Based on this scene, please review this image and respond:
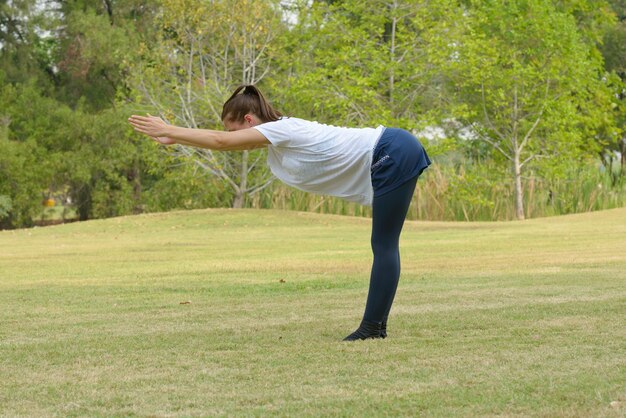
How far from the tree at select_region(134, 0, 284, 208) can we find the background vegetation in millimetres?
72

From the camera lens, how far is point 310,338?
6.54m

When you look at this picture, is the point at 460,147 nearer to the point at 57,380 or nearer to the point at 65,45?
the point at 65,45

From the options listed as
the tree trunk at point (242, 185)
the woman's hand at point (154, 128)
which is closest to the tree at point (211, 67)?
the tree trunk at point (242, 185)

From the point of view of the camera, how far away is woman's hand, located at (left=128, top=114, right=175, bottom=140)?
5.93 metres

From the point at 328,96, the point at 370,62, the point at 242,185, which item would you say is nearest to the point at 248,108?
the point at 328,96

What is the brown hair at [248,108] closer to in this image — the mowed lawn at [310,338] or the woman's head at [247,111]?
the woman's head at [247,111]

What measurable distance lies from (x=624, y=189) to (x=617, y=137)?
4.52m

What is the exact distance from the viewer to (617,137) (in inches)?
1467

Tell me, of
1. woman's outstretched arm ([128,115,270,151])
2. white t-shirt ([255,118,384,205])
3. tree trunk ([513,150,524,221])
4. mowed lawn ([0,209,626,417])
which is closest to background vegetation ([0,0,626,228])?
tree trunk ([513,150,524,221])

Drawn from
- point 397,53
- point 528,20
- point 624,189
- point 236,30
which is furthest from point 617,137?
point 236,30

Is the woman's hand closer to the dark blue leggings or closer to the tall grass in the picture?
the dark blue leggings

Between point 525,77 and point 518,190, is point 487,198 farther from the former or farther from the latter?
point 525,77

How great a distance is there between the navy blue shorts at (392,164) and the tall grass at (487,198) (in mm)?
24658

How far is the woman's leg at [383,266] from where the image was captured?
633 centimetres
